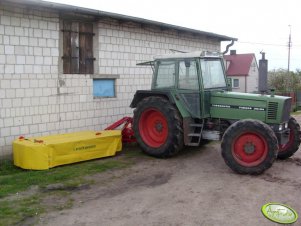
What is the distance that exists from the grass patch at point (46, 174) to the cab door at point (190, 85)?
176 cm

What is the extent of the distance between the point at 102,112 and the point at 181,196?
4.50 meters

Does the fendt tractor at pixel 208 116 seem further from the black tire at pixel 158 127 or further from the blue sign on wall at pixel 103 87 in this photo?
the blue sign on wall at pixel 103 87

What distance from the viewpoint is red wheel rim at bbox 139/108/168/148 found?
335 inches

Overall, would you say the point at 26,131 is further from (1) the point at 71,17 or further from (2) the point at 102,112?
(1) the point at 71,17

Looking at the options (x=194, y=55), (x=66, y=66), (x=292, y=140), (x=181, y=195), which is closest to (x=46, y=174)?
(x=181, y=195)

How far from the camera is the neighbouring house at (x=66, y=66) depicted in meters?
7.93

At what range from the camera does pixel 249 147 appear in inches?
273

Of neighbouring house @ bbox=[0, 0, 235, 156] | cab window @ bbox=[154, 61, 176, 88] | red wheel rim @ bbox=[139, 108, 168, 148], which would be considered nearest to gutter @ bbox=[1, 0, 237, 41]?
neighbouring house @ bbox=[0, 0, 235, 156]

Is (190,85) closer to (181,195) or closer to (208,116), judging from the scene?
(208,116)

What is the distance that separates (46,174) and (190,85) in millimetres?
3404

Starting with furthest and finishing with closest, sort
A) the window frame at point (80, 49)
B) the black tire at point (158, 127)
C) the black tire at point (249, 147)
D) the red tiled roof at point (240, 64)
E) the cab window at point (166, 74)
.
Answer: the red tiled roof at point (240, 64) < the window frame at point (80, 49) < the cab window at point (166, 74) < the black tire at point (158, 127) < the black tire at point (249, 147)

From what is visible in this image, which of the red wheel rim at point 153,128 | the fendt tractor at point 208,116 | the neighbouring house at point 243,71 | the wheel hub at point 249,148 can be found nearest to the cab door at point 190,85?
the fendt tractor at point 208,116

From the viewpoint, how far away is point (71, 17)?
29.6 ft

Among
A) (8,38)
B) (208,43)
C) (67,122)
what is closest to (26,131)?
(67,122)
